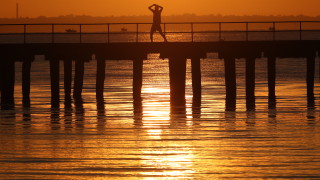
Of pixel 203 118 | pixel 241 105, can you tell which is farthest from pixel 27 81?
pixel 203 118

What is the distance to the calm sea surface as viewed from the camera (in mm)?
23125

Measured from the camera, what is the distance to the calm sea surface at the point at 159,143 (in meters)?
23.1

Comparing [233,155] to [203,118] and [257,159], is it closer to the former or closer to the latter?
[257,159]

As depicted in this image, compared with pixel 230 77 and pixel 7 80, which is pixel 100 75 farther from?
pixel 230 77

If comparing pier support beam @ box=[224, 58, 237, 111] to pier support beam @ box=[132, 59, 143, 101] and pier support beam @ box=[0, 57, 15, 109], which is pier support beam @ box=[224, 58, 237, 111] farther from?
pier support beam @ box=[0, 57, 15, 109]

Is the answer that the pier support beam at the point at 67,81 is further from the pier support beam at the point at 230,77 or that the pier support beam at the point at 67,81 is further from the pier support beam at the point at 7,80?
the pier support beam at the point at 230,77

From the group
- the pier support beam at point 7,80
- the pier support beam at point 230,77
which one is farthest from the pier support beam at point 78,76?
the pier support beam at point 230,77

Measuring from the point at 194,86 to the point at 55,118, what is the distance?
11.9 metres

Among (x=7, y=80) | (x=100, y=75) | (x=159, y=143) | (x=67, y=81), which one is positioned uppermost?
(x=100, y=75)

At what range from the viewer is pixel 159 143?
27.9 m

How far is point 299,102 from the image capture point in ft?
146

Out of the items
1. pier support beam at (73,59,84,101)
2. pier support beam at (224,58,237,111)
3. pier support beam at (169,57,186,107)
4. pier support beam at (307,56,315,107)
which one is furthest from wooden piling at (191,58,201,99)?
pier support beam at (73,59,84,101)

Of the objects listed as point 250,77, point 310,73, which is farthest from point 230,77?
point 310,73

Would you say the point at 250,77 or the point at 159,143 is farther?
the point at 250,77
